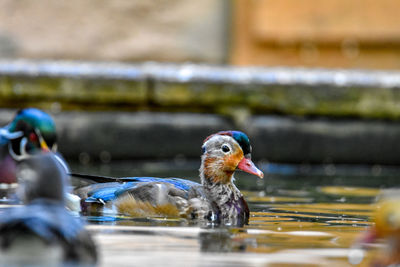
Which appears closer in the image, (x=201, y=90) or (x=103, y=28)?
(x=201, y=90)

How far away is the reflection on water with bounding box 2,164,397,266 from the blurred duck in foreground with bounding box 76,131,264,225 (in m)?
0.11

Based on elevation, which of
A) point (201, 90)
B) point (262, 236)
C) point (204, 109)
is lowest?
point (262, 236)

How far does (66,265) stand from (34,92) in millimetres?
5798

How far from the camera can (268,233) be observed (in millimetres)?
5340

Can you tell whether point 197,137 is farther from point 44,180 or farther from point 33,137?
point 44,180

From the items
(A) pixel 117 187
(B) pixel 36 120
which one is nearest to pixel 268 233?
(A) pixel 117 187

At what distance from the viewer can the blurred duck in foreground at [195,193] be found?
582 centimetres

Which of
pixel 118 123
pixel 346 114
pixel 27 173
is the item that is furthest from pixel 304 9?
pixel 27 173

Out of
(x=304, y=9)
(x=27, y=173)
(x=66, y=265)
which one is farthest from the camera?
(x=304, y=9)

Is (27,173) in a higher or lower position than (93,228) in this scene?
higher

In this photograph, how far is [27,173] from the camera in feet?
14.4

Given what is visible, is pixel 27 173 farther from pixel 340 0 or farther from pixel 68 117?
pixel 340 0

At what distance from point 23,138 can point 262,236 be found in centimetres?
277

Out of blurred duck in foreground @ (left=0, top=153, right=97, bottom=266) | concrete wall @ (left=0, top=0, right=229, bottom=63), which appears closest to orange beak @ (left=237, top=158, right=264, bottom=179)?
blurred duck in foreground @ (left=0, top=153, right=97, bottom=266)
